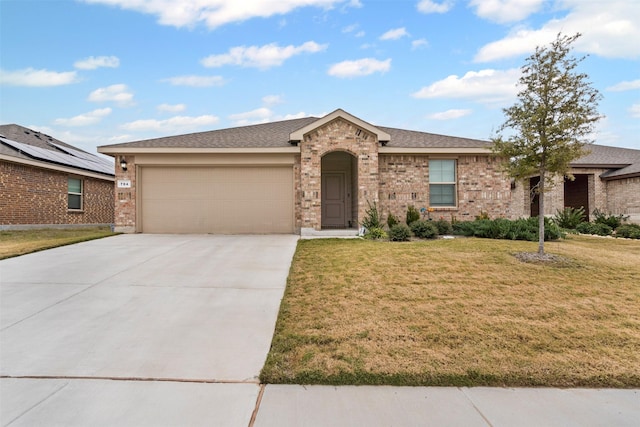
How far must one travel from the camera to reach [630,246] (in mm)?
9078

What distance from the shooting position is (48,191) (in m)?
14.6

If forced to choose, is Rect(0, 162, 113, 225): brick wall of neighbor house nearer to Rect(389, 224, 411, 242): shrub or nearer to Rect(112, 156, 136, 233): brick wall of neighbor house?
Rect(112, 156, 136, 233): brick wall of neighbor house

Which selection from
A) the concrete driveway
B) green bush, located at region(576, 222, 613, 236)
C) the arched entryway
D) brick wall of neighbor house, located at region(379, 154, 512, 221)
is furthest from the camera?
the arched entryway

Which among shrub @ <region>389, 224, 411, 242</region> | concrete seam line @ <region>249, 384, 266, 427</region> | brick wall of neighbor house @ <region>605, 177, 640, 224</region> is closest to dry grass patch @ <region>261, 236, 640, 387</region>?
concrete seam line @ <region>249, 384, 266, 427</region>

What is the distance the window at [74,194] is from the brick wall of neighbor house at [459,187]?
1507cm

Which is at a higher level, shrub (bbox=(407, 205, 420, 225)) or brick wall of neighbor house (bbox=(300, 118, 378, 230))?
brick wall of neighbor house (bbox=(300, 118, 378, 230))

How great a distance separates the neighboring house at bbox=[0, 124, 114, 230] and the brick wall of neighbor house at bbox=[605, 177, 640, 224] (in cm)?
2702

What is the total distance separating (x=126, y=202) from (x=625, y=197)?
74.2 feet

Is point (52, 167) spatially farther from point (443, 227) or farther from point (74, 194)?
point (443, 227)

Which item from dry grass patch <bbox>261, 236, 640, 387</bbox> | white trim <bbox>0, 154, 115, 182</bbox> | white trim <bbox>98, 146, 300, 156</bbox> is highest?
white trim <bbox>98, 146, 300, 156</bbox>

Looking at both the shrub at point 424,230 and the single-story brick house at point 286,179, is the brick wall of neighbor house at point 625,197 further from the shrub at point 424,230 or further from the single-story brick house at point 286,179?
the shrub at point 424,230

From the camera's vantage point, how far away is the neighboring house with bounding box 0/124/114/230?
12.9m

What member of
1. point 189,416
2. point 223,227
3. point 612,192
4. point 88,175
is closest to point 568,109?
point 189,416

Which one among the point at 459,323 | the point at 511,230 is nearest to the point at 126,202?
the point at 459,323
